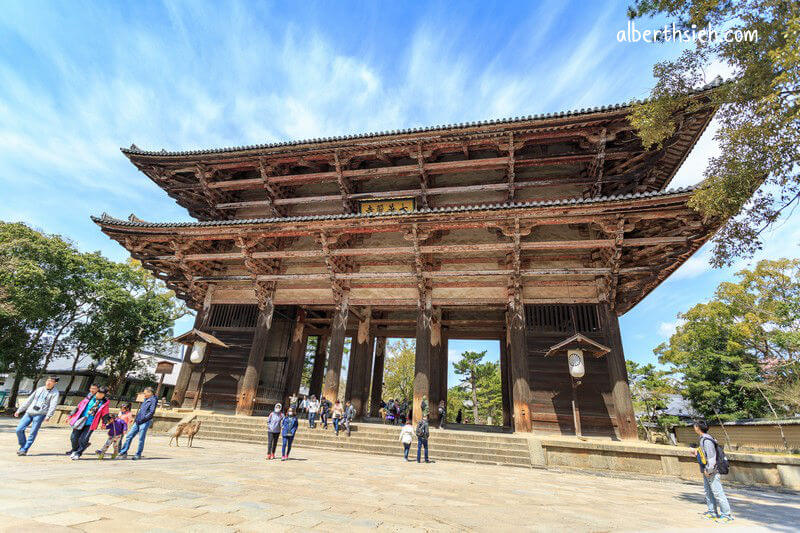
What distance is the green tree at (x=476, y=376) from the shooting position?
36031mm

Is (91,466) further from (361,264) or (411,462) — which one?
(361,264)

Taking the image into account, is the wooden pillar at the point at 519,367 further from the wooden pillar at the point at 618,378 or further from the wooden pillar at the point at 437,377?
the wooden pillar at the point at 437,377

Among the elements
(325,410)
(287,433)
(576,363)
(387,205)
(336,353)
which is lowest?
(287,433)

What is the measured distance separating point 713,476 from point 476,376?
32.6m

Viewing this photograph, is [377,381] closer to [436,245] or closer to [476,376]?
[436,245]

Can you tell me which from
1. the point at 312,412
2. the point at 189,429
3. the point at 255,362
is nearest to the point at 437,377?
the point at 312,412

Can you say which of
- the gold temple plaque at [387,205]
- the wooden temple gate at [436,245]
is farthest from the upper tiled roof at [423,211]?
the gold temple plaque at [387,205]

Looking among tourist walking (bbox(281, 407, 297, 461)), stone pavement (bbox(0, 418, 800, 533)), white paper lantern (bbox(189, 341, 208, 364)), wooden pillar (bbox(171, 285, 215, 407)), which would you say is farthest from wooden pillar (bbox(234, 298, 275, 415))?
tourist walking (bbox(281, 407, 297, 461))

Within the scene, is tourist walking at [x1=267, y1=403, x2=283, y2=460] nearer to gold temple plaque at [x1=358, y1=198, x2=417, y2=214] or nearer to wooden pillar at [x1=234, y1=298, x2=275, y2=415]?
wooden pillar at [x1=234, y1=298, x2=275, y2=415]

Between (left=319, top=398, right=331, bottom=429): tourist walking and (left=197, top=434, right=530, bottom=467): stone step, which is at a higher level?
(left=319, top=398, right=331, bottom=429): tourist walking

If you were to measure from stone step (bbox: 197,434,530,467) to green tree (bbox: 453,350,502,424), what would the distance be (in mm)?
27184

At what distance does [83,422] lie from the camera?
6.81 m

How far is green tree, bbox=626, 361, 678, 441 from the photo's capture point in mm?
29184

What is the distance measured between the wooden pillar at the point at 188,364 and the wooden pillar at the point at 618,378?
14.7m
